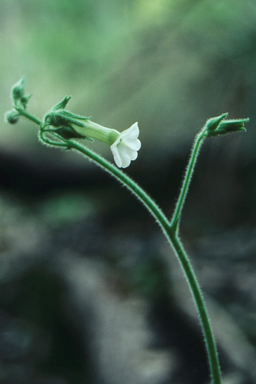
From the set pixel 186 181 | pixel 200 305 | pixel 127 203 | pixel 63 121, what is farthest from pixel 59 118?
pixel 127 203

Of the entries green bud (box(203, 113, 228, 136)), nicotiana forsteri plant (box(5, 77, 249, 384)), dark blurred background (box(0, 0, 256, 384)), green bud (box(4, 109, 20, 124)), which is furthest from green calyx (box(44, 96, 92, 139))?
dark blurred background (box(0, 0, 256, 384))

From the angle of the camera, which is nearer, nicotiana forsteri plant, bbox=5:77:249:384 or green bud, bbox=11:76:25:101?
nicotiana forsteri plant, bbox=5:77:249:384

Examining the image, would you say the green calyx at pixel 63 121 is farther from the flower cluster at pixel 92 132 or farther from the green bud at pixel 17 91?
the green bud at pixel 17 91

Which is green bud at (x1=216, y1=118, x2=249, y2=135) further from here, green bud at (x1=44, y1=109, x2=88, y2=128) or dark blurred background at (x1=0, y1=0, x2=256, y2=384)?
dark blurred background at (x1=0, y1=0, x2=256, y2=384)

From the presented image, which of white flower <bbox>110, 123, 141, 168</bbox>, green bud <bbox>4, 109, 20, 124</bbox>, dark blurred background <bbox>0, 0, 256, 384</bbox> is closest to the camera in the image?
white flower <bbox>110, 123, 141, 168</bbox>

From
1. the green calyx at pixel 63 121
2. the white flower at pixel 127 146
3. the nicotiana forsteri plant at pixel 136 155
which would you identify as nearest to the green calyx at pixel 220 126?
the nicotiana forsteri plant at pixel 136 155

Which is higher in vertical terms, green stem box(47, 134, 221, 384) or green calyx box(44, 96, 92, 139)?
green calyx box(44, 96, 92, 139)
